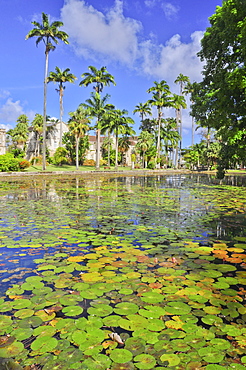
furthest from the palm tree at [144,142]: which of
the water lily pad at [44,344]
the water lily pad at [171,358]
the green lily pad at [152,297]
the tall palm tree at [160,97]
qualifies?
the water lily pad at [171,358]

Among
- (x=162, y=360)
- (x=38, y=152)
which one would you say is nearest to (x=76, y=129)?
(x=38, y=152)

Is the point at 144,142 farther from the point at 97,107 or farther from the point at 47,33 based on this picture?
the point at 47,33

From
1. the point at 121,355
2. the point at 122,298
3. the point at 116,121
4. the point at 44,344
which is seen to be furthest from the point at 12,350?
the point at 116,121

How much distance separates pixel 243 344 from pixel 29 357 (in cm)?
175

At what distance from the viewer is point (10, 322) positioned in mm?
2525

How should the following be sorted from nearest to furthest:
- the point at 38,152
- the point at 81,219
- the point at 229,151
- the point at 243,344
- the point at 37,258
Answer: the point at 243,344 < the point at 37,258 < the point at 81,219 < the point at 229,151 < the point at 38,152

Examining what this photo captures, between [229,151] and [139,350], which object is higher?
[229,151]

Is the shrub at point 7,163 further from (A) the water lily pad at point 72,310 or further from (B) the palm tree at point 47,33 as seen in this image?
(A) the water lily pad at point 72,310

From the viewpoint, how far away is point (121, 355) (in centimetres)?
207

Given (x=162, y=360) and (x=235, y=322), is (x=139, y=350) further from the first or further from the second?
(x=235, y=322)

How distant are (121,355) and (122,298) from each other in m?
0.92

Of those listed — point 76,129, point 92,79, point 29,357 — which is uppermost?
point 92,79

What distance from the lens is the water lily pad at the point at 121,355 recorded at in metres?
2.01

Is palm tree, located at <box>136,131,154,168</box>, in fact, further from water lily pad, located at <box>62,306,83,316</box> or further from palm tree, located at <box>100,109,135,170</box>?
water lily pad, located at <box>62,306,83,316</box>
